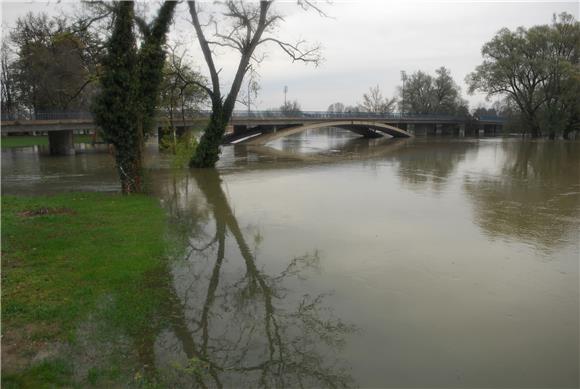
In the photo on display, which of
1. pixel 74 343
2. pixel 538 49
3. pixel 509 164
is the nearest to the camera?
pixel 74 343

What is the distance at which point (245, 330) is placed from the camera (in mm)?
5422

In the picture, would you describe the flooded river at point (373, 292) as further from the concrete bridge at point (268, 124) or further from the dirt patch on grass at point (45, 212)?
the concrete bridge at point (268, 124)

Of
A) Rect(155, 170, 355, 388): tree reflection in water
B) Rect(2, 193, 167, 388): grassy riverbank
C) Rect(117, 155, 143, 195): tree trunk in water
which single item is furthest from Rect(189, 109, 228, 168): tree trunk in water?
Rect(155, 170, 355, 388): tree reflection in water

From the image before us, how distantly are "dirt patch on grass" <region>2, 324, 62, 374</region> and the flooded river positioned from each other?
1.12 metres

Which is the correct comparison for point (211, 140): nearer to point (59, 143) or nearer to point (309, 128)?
point (59, 143)

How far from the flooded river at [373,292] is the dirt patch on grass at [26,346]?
3.69 ft

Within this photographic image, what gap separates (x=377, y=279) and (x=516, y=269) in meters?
2.54

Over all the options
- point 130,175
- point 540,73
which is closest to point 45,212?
point 130,175

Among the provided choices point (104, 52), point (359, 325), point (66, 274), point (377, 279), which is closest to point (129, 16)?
point (104, 52)

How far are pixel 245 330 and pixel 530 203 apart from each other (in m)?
11.7

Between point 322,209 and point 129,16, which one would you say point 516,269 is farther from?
point 129,16

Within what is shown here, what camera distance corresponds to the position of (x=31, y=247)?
26.0ft

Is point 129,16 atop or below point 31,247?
atop

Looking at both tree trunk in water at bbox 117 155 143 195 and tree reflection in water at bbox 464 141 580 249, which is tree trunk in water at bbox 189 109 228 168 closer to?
tree trunk in water at bbox 117 155 143 195
